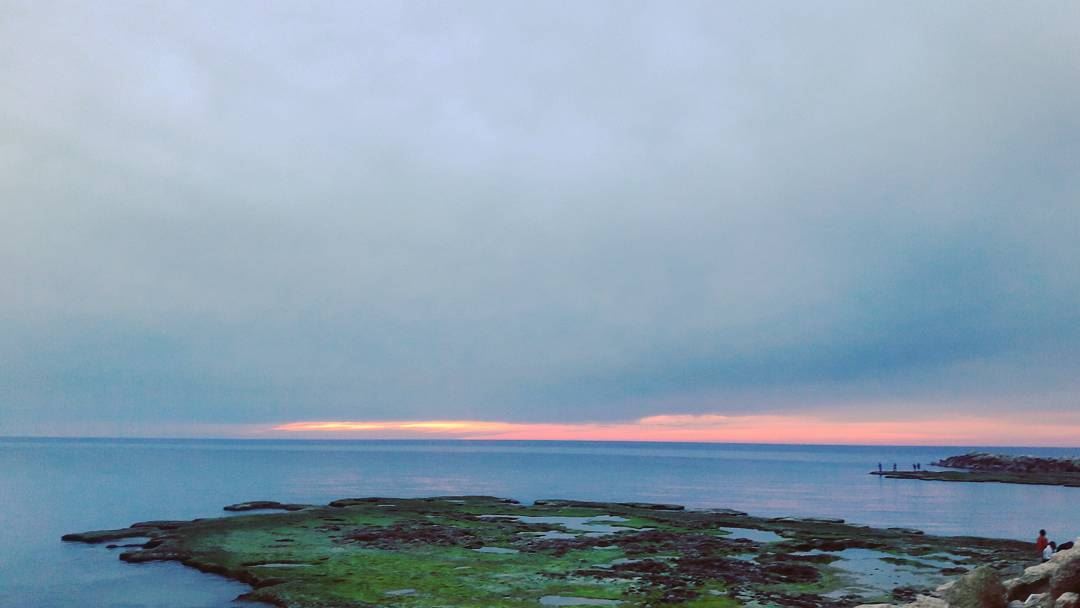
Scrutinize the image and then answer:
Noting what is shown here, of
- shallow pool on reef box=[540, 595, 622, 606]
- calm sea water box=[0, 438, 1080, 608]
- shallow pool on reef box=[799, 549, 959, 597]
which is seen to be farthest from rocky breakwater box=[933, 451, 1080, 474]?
shallow pool on reef box=[540, 595, 622, 606]

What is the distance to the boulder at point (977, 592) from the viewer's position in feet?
89.7

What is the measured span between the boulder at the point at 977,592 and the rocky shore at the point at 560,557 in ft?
15.8

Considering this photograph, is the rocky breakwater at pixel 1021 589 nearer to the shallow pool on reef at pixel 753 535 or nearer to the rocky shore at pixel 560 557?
the rocky shore at pixel 560 557

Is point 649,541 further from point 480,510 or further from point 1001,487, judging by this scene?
point 1001,487

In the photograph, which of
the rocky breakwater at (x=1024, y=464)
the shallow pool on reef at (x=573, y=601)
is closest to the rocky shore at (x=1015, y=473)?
the rocky breakwater at (x=1024, y=464)

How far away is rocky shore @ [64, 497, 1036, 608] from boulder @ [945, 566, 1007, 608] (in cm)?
483

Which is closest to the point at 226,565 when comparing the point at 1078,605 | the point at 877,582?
the point at 877,582

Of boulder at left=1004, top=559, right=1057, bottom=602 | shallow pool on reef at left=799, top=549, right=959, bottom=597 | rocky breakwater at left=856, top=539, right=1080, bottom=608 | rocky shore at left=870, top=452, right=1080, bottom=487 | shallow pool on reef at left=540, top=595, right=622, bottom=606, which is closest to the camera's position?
rocky breakwater at left=856, top=539, right=1080, bottom=608

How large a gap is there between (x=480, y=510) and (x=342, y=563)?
38578 millimetres

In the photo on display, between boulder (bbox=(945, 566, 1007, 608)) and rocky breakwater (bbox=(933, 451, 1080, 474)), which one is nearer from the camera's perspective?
boulder (bbox=(945, 566, 1007, 608))

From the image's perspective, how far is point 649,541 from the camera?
199ft

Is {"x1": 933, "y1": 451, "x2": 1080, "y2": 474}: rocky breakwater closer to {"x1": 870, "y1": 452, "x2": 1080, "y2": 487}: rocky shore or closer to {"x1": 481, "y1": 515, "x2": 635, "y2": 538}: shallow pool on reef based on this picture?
{"x1": 870, "y1": 452, "x2": 1080, "y2": 487}: rocky shore

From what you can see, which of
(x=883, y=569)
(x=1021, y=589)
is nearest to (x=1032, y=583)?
(x=1021, y=589)

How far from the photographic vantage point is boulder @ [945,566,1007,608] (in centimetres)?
2733
